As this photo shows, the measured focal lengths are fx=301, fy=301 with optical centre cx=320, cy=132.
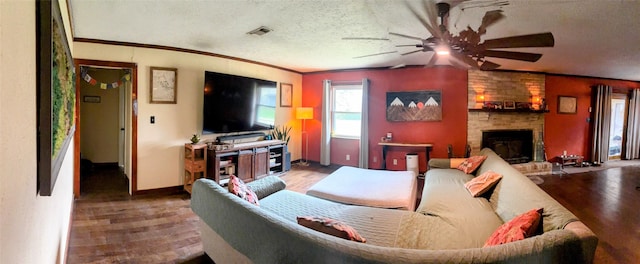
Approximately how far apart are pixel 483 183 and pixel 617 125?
23.9ft

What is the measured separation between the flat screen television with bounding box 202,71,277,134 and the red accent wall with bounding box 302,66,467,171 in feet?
4.61

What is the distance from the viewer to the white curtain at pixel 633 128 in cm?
733

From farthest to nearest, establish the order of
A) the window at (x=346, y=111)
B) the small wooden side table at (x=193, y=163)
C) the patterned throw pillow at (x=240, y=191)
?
the window at (x=346, y=111) < the small wooden side table at (x=193, y=163) < the patterned throw pillow at (x=240, y=191)

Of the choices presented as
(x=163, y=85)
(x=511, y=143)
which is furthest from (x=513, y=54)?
(x=511, y=143)

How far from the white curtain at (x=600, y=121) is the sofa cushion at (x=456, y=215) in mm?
5673

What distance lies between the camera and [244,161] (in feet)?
15.1

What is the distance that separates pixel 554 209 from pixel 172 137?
4310 mm

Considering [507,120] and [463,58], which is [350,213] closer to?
[463,58]

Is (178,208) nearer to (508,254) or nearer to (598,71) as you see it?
(508,254)

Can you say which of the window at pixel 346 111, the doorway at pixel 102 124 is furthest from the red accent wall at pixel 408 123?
the doorway at pixel 102 124

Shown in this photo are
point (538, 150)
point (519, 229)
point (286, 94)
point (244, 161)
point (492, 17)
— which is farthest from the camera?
point (286, 94)

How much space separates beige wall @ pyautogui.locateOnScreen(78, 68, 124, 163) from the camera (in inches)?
223

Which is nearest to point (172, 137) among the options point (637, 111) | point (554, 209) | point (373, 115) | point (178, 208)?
point (178, 208)

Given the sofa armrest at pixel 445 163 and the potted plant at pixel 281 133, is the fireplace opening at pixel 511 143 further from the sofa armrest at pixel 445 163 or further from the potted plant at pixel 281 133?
the potted plant at pixel 281 133
